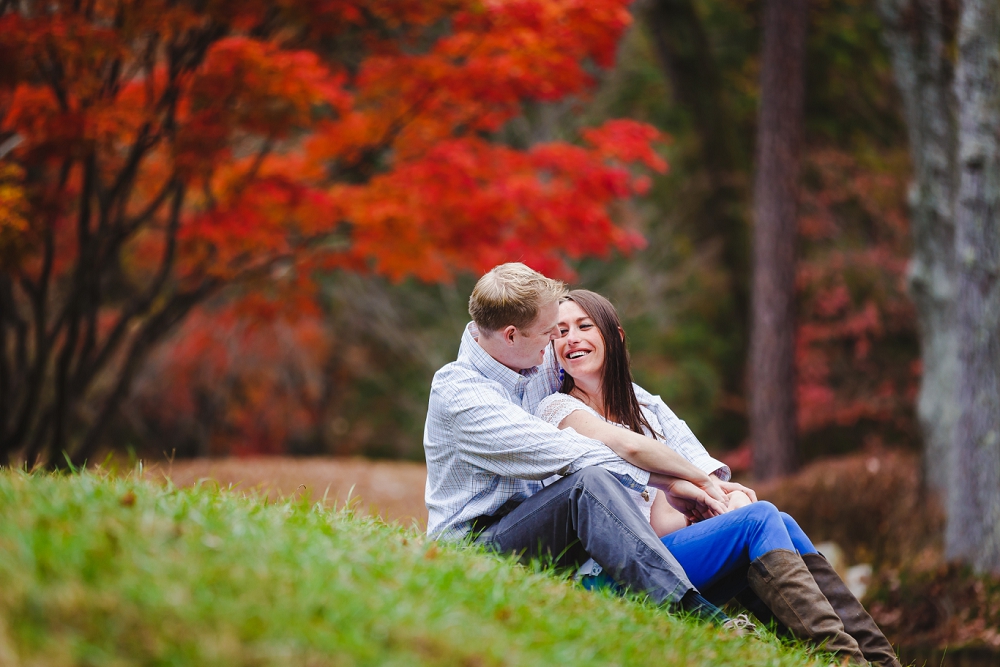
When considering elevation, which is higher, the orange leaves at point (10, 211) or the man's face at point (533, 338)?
the man's face at point (533, 338)

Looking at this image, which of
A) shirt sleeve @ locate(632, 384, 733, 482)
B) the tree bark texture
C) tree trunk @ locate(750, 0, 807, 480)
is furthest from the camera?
tree trunk @ locate(750, 0, 807, 480)

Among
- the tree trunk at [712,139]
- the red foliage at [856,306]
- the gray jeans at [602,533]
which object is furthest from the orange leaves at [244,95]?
the red foliage at [856,306]

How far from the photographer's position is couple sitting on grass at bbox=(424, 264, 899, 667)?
3.20m

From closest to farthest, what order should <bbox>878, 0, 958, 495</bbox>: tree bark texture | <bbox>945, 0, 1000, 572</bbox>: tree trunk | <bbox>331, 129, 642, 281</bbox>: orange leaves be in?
<bbox>945, 0, 1000, 572</bbox>: tree trunk
<bbox>331, 129, 642, 281</bbox>: orange leaves
<bbox>878, 0, 958, 495</bbox>: tree bark texture

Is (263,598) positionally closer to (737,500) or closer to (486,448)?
(486,448)

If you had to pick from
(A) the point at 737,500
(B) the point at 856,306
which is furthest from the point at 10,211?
(B) the point at 856,306

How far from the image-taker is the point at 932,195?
8.78 metres

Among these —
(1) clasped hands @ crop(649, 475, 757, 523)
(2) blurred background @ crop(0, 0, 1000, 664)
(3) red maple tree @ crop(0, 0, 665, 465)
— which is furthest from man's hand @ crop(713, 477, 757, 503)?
(3) red maple tree @ crop(0, 0, 665, 465)

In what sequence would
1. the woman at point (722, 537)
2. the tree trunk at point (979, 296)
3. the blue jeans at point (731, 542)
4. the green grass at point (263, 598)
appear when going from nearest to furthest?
the green grass at point (263, 598), the woman at point (722, 537), the blue jeans at point (731, 542), the tree trunk at point (979, 296)

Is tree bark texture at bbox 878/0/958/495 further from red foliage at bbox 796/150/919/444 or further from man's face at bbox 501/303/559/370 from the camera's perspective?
man's face at bbox 501/303/559/370

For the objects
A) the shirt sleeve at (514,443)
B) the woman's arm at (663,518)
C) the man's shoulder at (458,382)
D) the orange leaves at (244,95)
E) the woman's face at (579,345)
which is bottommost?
the woman's arm at (663,518)

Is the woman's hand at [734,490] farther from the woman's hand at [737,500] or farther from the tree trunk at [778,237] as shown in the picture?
the tree trunk at [778,237]

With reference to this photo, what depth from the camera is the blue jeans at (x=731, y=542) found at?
3367mm

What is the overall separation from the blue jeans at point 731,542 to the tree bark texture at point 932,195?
5.76m
